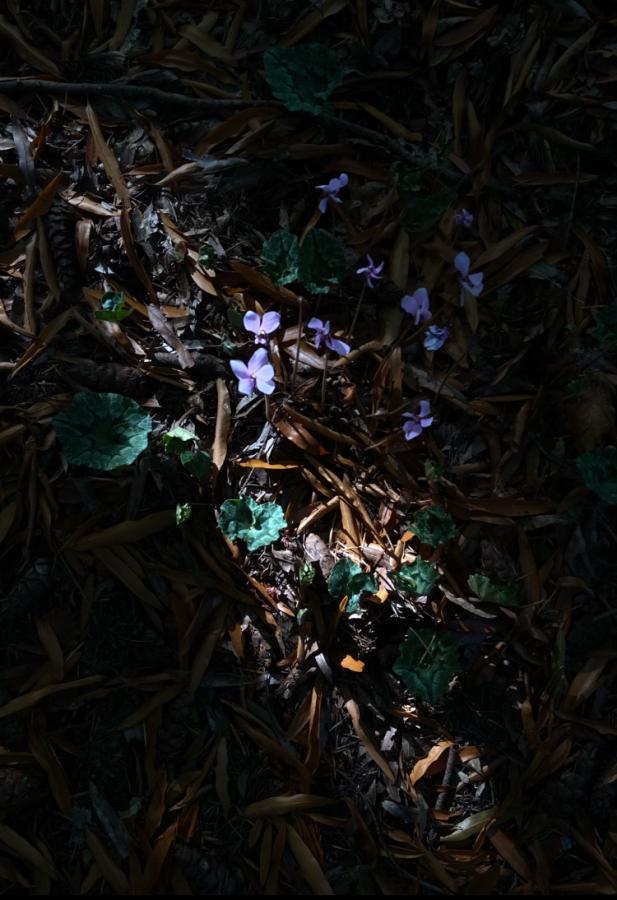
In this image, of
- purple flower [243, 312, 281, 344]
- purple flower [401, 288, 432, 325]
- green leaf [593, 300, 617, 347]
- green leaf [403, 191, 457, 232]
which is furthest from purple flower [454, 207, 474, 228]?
purple flower [243, 312, 281, 344]

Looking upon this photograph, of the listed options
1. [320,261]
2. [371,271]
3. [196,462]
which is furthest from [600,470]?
[196,462]

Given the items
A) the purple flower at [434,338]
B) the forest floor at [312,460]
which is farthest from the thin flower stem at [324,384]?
the purple flower at [434,338]

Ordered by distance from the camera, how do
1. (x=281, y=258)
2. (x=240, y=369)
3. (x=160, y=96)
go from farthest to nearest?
1. (x=160, y=96)
2. (x=281, y=258)
3. (x=240, y=369)

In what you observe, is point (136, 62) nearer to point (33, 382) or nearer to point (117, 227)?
point (117, 227)

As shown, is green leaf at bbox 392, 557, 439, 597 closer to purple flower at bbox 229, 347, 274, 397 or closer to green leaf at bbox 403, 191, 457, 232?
purple flower at bbox 229, 347, 274, 397

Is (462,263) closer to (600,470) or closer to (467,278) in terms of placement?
(467,278)

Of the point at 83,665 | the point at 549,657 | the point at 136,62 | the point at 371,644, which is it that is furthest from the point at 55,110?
the point at 549,657
